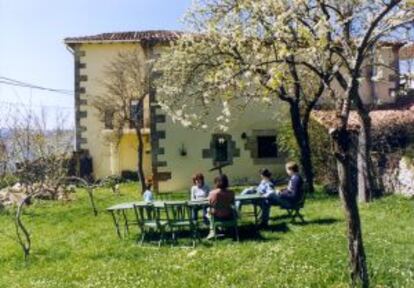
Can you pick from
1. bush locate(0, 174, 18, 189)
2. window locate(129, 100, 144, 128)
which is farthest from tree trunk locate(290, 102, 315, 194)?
bush locate(0, 174, 18, 189)

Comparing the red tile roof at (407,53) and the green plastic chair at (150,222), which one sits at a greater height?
the red tile roof at (407,53)

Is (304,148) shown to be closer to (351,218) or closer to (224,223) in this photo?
(224,223)

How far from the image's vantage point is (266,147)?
2567cm

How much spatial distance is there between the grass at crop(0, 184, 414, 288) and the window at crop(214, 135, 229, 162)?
34.3 ft

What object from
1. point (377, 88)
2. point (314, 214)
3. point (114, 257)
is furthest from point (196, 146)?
point (114, 257)

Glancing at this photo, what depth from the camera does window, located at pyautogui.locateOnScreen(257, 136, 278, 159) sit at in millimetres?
25547

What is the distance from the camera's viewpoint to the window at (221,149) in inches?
993

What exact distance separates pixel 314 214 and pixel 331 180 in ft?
18.1

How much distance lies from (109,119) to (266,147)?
29.8 feet

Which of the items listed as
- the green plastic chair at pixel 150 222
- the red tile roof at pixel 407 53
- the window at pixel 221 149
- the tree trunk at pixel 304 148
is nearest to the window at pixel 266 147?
the window at pixel 221 149

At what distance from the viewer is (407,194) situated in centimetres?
1636

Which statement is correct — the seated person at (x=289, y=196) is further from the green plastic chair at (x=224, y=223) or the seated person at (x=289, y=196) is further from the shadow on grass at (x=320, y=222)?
the green plastic chair at (x=224, y=223)

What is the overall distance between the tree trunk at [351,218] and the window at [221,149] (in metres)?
17.8

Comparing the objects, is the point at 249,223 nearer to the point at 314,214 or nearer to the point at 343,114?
the point at 314,214
